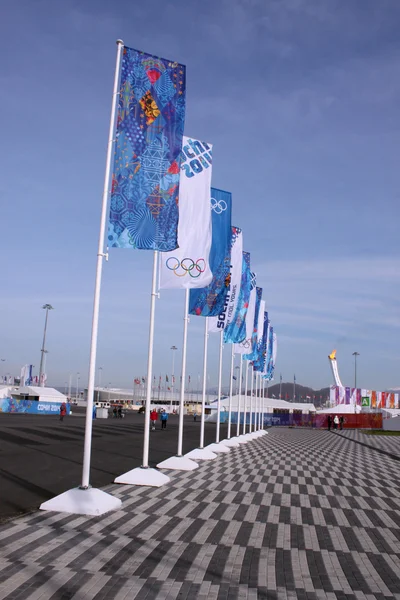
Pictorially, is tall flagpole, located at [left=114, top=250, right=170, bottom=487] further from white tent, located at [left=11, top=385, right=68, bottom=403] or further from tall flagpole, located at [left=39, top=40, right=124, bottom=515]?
white tent, located at [left=11, top=385, right=68, bottom=403]

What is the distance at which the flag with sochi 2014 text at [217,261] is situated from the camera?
46.6 ft

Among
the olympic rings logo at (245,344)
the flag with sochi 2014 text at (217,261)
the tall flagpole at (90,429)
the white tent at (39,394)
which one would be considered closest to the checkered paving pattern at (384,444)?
the olympic rings logo at (245,344)

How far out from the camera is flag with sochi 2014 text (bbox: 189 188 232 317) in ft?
46.6

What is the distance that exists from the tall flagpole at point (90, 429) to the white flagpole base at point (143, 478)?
7.32 ft

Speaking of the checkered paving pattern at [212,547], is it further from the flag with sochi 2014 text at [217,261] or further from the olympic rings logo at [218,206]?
the olympic rings logo at [218,206]

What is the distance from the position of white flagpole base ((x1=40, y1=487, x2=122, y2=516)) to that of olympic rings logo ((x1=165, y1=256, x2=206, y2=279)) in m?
5.11

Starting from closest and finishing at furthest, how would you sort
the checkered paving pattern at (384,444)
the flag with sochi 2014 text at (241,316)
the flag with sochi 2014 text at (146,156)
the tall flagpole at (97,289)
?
the tall flagpole at (97,289), the flag with sochi 2014 text at (146,156), the flag with sochi 2014 text at (241,316), the checkered paving pattern at (384,444)

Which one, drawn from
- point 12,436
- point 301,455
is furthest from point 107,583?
point 12,436

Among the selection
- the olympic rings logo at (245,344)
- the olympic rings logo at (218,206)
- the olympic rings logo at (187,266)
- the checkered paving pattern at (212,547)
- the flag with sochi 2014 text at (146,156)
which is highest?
the olympic rings logo at (218,206)

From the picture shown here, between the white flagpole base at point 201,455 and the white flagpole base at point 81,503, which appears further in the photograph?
the white flagpole base at point 201,455

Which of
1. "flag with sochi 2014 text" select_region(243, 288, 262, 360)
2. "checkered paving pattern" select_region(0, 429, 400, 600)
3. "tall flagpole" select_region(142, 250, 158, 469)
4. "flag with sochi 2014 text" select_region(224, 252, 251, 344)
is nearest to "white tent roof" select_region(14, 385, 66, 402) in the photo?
"flag with sochi 2014 text" select_region(243, 288, 262, 360)

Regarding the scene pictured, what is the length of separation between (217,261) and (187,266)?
278 centimetres

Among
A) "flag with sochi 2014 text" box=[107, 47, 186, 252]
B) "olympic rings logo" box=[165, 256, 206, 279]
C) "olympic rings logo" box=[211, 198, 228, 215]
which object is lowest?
"olympic rings logo" box=[165, 256, 206, 279]

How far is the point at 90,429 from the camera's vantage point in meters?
8.34
